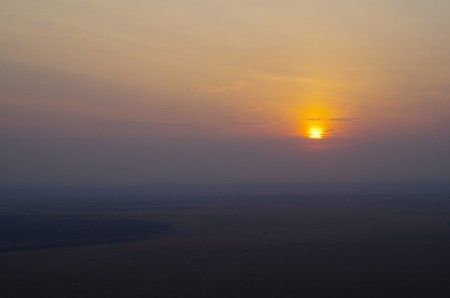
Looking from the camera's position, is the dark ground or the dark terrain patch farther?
the dark terrain patch

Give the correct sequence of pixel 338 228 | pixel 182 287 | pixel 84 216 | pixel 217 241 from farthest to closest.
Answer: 1. pixel 84 216
2. pixel 338 228
3. pixel 217 241
4. pixel 182 287

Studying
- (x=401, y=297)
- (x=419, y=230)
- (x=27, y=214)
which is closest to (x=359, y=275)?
(x=401, y=297)

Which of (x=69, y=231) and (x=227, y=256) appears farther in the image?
(x=69, y=231)

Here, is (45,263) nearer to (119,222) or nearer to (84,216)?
(119,222)

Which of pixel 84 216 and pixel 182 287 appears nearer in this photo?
pixel 182 287

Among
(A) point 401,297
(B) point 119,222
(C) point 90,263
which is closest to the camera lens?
(A) point 401,297

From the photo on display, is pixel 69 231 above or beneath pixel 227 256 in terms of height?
above

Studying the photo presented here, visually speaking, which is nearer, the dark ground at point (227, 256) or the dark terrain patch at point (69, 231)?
the dark ground at point (227, 256)
